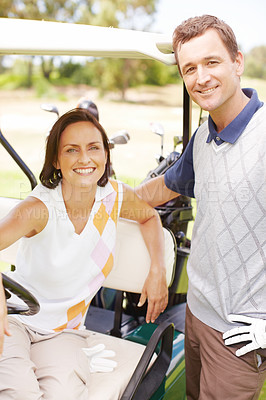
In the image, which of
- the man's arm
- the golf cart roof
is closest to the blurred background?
the man's arm

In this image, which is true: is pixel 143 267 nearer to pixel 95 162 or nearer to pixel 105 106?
pixel 95 162

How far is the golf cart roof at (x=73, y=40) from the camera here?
1.33 meters

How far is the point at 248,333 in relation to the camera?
58.6 inches

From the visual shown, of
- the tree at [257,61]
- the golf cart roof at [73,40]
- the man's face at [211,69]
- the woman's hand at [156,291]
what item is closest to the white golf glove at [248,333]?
the woman's hand at [156,291]

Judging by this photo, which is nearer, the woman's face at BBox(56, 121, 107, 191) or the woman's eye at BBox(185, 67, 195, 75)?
the woman's eye at BBox(185, 67, 195, 75)

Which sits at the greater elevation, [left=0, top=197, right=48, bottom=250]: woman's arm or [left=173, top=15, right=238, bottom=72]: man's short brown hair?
[left=173, top=15, right=238, bottom=72]: man's short brown hair

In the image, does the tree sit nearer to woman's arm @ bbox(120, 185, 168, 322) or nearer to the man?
woman's arm @ bbox(120, 185, 168, 322)

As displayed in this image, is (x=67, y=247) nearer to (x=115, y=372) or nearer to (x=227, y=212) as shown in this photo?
(x=115, y=372)

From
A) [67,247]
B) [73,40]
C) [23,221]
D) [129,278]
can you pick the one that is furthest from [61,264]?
[73,40]

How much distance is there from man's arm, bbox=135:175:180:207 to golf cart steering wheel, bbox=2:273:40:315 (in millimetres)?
733

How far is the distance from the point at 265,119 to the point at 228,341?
738mm

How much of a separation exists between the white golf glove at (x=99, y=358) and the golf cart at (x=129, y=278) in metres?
0.04

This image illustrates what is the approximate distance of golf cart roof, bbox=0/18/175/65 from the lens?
1.33m

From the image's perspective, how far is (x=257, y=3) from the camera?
17.2 metres
